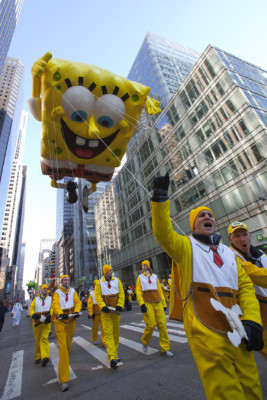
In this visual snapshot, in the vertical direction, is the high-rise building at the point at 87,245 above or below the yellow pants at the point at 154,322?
above

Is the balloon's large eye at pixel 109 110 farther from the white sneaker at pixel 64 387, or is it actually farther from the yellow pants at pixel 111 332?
the white sneaker at pixel 64 387

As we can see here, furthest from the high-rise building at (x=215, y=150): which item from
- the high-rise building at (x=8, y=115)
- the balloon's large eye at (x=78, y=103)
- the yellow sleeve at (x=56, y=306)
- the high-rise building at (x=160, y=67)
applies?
the high-rise building at (x=8, y=115)

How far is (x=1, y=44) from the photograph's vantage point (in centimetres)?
9169

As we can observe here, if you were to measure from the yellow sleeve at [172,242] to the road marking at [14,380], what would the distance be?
13.2ft

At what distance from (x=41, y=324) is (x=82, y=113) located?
541 centimetres

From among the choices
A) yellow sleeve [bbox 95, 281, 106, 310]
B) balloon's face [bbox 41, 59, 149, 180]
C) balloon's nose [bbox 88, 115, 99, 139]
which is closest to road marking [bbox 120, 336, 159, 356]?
yellow sleeve [bbox 95, 281, 106, 310]

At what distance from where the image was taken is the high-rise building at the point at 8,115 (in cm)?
8344

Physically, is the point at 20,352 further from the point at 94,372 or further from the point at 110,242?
the point at 110,242

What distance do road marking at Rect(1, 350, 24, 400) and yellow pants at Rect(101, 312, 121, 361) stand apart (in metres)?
1.66

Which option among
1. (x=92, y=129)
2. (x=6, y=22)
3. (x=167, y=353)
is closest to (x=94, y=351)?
(x=167, y=353)

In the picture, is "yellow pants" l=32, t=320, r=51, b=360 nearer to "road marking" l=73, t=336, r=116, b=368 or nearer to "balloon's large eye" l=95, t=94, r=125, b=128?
"road marking" l=73, t=336, r=116, b=368

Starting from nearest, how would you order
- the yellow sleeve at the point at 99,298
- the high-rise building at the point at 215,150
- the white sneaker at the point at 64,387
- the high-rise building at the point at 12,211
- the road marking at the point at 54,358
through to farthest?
the white sneaker at the point at 64,387 → the road marking at the point at 54,358 → the yellow sleeve at the point at 99,298 → the high-rise building at the point at 215,150 → the high-rise building at the point at 12,211

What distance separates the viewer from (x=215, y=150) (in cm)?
2117

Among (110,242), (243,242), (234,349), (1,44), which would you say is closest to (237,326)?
(234,349)
